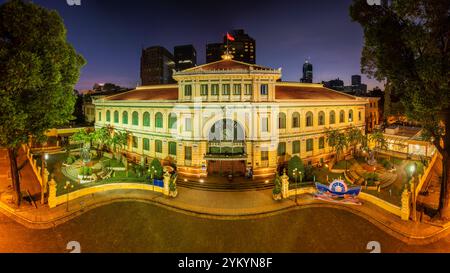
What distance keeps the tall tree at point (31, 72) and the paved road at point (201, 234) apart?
685cm

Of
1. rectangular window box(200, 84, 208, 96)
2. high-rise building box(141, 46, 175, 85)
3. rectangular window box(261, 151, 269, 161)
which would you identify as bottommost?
rectangular window box(261, 151, 269, 161)

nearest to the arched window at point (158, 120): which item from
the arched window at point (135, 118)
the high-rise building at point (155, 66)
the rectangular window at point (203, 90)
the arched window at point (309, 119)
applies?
the arched window at point (135, 118)

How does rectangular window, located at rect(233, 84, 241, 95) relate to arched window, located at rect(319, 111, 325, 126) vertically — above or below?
above

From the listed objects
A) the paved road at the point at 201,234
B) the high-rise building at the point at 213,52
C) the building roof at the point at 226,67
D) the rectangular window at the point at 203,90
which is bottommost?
the paved road at the point at 201,234

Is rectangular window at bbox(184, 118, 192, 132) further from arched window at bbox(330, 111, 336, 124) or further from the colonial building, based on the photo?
arched window at bbox(330, 111, 336, 124)

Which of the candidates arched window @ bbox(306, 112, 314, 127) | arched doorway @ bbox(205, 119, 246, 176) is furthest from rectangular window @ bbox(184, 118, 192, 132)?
arched window @ bbox(306, 112, 314, 127)

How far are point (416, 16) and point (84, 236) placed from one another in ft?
89.7

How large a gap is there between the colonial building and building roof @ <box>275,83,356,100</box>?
2.06 ft

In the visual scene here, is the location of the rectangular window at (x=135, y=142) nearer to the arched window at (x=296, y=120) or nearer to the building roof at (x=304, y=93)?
the building roof at (x=304, y=93)

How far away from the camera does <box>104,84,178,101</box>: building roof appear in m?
38.2

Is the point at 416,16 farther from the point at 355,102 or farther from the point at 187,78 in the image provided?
the point at 355,102

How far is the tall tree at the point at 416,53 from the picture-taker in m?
16.4

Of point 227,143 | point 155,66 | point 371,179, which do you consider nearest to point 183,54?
point 155,66

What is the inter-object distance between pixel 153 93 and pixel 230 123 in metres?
17.0
